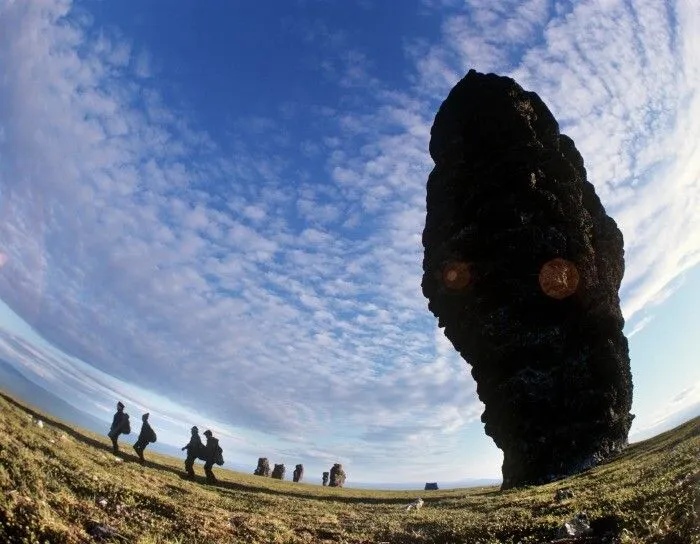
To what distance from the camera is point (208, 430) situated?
1093 inches

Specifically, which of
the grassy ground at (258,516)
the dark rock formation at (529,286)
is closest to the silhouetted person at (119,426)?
the grassy ground at (258,516)

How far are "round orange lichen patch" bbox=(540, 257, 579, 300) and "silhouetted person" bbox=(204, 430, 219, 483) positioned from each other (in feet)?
96.1

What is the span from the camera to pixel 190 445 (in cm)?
2720

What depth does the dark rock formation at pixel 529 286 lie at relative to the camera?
107ft

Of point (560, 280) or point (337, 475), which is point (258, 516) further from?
point (337, 475)

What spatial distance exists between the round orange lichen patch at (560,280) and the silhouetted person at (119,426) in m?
34.8

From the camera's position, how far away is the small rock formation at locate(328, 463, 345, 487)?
2701 inches

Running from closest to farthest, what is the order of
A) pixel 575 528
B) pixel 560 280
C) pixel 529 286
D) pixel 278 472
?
pixel 575 528, pixel 560 280, pixel 529 286, pixel 278 472

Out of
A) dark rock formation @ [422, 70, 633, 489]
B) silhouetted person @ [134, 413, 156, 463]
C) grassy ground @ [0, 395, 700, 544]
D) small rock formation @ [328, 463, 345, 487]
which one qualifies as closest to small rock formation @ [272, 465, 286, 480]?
small rock formation @ [328, 463, 345, 487]

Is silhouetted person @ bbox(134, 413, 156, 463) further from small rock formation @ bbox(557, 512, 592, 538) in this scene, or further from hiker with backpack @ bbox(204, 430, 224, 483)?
small rock formation @ bbox(557, 512, 592, 538)

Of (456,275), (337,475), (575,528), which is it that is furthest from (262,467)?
(575,528)

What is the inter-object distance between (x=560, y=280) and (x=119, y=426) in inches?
1441

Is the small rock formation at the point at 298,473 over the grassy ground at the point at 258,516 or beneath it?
over

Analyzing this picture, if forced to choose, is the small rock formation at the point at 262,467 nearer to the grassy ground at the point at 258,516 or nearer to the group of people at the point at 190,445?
the group of people at the point at 190,445
